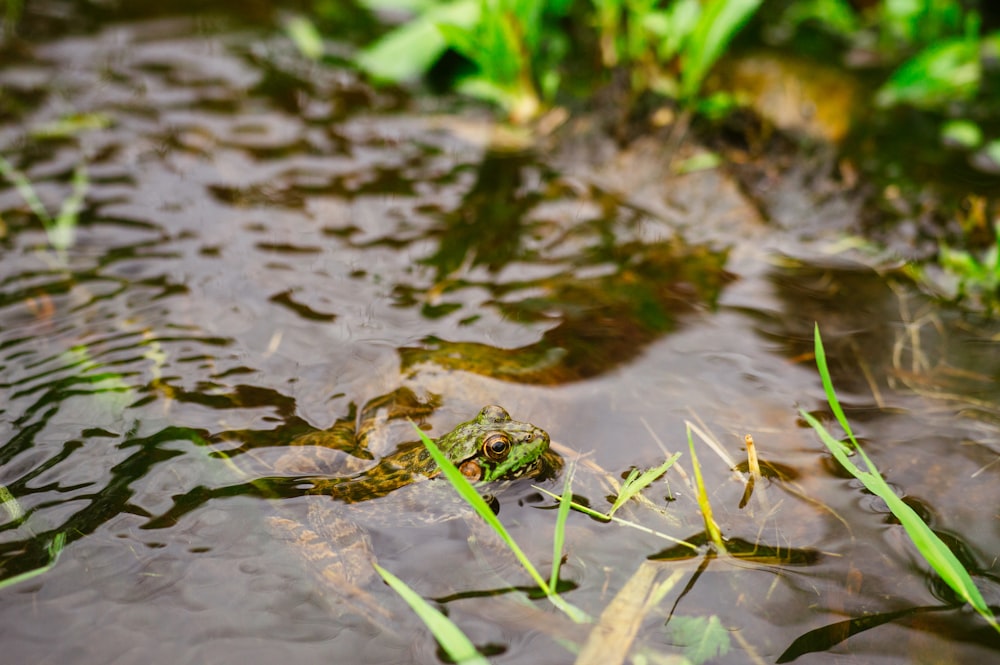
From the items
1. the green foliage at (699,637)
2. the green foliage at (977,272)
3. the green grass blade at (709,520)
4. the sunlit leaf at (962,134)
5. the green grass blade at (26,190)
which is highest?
the sunlit leaf at (962,134)

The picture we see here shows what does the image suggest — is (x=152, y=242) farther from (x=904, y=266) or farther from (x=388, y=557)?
Result: (x=904, y=266)

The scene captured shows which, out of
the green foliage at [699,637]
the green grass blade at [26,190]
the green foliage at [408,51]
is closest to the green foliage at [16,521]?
the green grass blade at [26,190]

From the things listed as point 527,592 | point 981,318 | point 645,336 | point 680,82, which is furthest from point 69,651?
point 680,82

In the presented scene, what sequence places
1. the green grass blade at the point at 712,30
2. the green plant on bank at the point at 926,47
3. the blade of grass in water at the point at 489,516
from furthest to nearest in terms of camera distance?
the green plant on bank at the point at 926,47 < the green grass blade at the point at 712,30 < the blade of grass in water at the point at 489,516

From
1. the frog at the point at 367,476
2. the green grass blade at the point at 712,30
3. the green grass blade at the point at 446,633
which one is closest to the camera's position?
the green grass blade at the point at 446,633

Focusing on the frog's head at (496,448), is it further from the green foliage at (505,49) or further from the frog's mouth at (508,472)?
the green foliage at (505,49)

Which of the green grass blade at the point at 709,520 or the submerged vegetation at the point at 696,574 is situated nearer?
the submerged vegetation at the point at 696,574
